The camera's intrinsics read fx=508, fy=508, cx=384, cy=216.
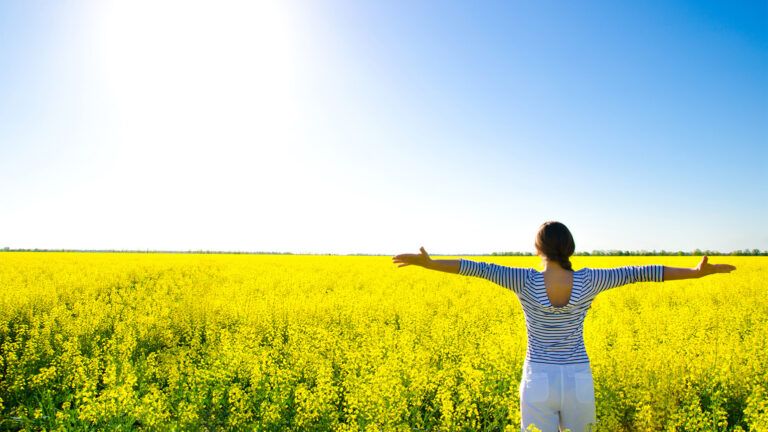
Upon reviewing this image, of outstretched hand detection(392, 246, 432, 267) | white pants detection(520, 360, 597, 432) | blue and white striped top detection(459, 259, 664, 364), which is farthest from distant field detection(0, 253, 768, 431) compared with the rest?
outstretched hand detection(392, 246, 432, 267)

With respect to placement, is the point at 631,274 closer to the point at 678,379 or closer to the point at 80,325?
the point at 678,379

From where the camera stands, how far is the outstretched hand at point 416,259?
3346mm

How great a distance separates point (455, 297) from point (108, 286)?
1227 cm

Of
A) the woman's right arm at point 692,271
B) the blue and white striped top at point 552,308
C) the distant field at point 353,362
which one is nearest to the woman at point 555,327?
the blue and white striped top at point 552,308

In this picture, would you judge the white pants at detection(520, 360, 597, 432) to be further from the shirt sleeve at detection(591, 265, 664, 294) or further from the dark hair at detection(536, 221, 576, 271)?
the dark hair at detection(536, 221, 576, 271)

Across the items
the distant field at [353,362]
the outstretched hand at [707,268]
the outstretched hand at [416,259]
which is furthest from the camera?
the distant field at [353,362]

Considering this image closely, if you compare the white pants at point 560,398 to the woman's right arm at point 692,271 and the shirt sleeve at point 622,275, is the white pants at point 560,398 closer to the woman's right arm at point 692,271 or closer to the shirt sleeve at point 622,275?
the shirt sleeve at point 622,275

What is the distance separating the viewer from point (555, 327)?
321cm

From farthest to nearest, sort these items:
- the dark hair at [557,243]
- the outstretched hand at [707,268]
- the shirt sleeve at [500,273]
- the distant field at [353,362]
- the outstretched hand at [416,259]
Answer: the distant field at [353,362] → the outstretched hand at [707,268] → the outstretched hand at [416,259] → the shirt sleeve at [500,273] → the dark hair at [557,243]

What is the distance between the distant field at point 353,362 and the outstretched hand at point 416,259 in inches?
82.3

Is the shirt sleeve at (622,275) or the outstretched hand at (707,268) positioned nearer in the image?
the shirt sleeve at (622,275)

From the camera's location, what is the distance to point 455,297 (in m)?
14.6

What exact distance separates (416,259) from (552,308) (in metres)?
0.91

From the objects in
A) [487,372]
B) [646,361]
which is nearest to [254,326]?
[487,372]
